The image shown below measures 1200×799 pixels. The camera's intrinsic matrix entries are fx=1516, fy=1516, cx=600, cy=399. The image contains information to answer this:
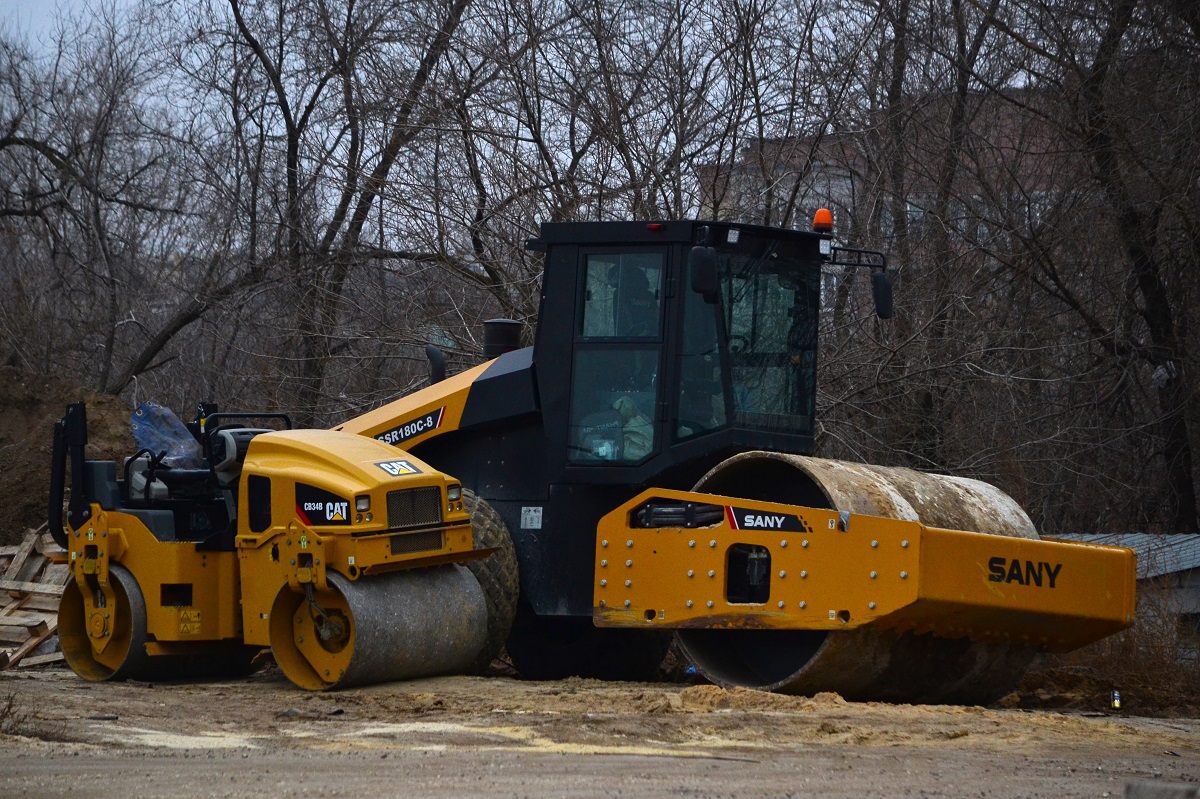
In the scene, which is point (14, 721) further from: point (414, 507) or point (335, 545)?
point (414, 507)

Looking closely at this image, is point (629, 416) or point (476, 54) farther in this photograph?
point (476, 54)

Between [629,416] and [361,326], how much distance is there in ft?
21.9

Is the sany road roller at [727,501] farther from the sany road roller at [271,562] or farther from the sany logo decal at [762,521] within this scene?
the sany road roller at [271,562]

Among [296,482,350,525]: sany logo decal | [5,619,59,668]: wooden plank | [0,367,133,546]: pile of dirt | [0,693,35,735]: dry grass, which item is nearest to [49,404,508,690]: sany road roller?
[296,482,350,525]: sany logo decal

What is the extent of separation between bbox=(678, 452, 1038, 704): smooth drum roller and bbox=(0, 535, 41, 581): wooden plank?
18.4 ft

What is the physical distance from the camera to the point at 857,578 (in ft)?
23.1

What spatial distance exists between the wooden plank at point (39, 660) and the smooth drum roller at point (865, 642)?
4503mm

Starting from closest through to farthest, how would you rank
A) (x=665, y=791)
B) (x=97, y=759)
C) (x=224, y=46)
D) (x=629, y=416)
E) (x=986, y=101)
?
1. (x=665, y=791)
2. (x=97, y=759)
3. (x=629, y=416)
4. (x=986, y=101)
5. (x=224, y=46)

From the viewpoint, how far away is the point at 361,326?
47.3 feet

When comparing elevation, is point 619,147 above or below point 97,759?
above

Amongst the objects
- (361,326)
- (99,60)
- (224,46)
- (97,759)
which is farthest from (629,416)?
(99,60)

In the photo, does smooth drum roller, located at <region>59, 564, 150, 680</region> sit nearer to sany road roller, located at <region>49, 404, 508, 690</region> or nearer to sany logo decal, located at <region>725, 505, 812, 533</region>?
sany road roller, located at <region>49, 404, 508, 690</region>

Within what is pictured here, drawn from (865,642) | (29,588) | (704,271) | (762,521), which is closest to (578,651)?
(762,521)

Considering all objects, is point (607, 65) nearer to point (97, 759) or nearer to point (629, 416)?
point (629, 416)
